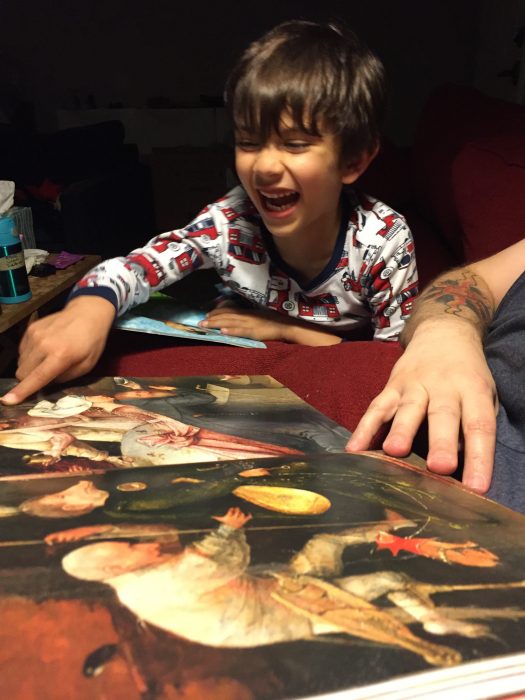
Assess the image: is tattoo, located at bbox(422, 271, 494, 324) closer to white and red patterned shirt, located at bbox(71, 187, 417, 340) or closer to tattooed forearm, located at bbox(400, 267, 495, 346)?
tattooed forearm, located at bbox(400, 267, 495, 346)

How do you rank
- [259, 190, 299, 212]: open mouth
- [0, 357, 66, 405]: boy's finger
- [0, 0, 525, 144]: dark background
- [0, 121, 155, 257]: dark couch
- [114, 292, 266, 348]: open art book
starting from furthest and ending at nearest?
[0, 0, 525, 144]: dark background < [0, 121, 155, 257]: dark couch < [259, 190, 299, 212]: open mouth < [114, 292, 266, 348]: open art book < [0, 357, 66, 405]: boy's finger

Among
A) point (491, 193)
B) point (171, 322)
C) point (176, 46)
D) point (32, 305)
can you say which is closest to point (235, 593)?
point (171, 322)

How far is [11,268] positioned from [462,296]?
115 cm

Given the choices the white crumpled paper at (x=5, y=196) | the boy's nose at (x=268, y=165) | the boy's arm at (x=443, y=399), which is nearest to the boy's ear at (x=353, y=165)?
the boy's nose at (x=268, y=165)

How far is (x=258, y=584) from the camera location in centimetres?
27

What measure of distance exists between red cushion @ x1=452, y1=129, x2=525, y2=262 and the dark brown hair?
0.34m

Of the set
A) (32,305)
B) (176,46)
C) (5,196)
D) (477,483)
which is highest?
(176,46)

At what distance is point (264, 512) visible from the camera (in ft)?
1.14

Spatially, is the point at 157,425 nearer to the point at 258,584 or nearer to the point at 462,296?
the point at 258,584

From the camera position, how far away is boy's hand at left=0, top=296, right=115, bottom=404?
644 millimetres

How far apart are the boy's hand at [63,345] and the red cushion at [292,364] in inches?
3.8

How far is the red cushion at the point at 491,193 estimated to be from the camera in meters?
1.18

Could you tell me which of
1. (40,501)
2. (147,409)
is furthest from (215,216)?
(40,501)

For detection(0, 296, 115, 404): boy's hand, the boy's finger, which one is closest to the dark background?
detection(0, 296, 115, 404): boy's hand
